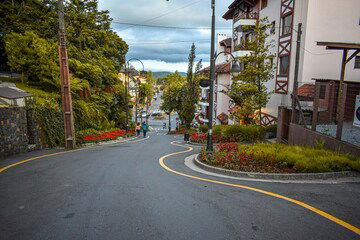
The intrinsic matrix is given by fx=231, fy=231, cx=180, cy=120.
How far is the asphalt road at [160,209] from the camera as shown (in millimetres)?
3957

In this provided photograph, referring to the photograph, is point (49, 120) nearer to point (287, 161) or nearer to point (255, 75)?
point (287, 161)

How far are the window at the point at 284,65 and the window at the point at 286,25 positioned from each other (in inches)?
86.1

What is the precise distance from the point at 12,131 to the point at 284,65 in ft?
68.5

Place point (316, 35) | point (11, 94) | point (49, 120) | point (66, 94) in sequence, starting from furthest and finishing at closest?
1. point (316, 35)
2. point (49, 120)
3. point (66, 94)
4. point (11, 94)

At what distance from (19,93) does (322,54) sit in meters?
21.6

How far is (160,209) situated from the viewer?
483 centimetres

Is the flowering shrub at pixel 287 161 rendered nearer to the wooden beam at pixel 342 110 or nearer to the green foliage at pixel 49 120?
the wooden beam at pixel 342 110

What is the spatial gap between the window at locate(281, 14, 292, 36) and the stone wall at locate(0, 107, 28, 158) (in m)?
20.8

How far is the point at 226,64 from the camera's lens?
35938mm

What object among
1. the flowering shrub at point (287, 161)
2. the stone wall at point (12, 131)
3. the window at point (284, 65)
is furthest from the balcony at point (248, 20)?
the stone wall at point (12, 131)

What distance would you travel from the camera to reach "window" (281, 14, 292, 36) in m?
20.0

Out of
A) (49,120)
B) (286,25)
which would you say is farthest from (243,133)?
(49,120)

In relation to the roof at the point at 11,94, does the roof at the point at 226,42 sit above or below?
above

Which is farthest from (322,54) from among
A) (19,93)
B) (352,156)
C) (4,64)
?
(4,64)
